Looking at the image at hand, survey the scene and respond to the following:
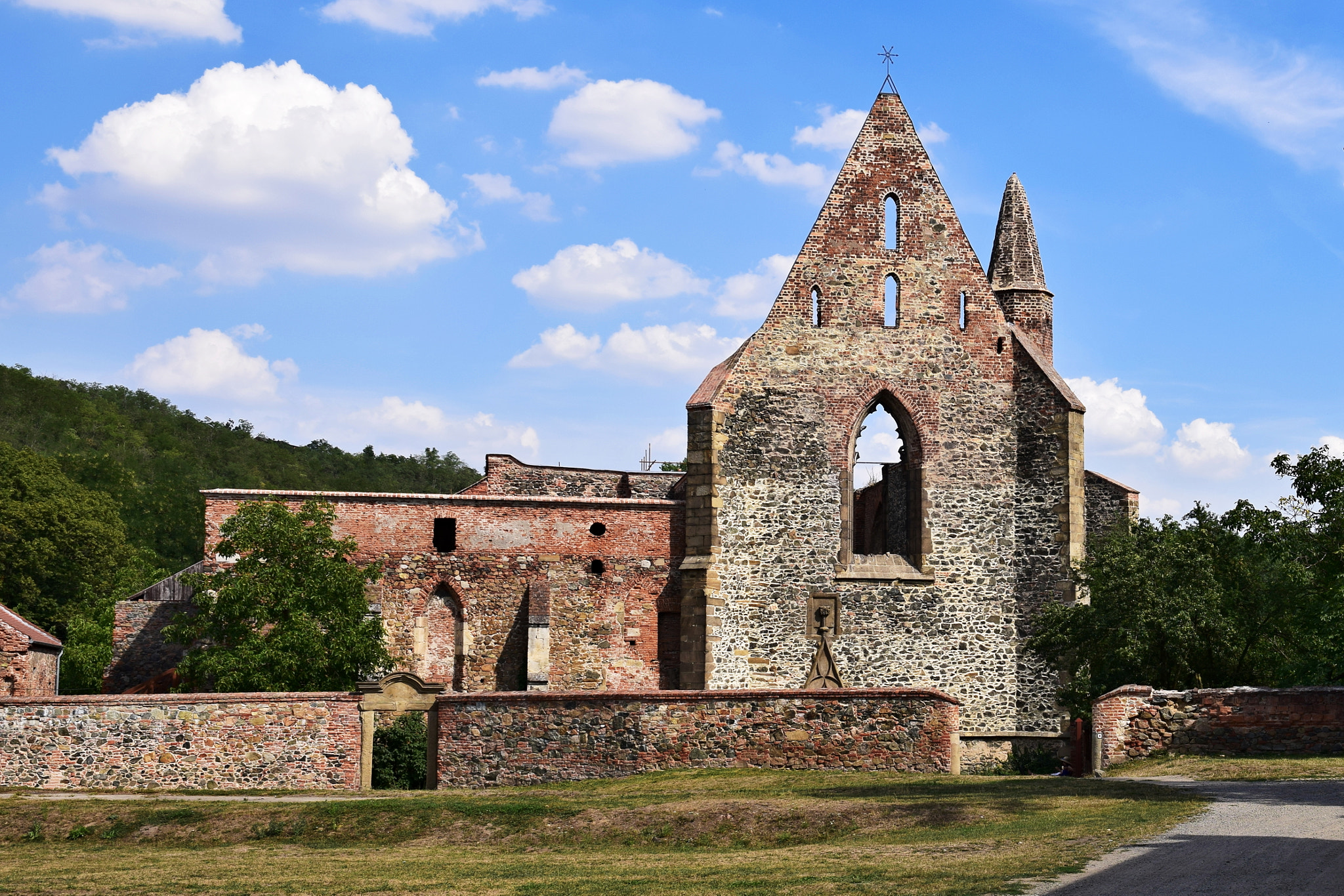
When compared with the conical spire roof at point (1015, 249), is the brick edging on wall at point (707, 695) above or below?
below

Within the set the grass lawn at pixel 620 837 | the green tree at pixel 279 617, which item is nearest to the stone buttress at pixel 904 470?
the green tree at pixel 279 617

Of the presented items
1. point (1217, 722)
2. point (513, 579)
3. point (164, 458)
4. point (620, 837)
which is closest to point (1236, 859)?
point (620, 837)

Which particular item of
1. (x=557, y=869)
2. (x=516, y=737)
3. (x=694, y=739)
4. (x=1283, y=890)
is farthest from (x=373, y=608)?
(x=1283, y=890)

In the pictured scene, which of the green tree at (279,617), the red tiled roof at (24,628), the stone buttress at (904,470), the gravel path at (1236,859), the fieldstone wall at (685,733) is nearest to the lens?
the gravel path at (1236,859)

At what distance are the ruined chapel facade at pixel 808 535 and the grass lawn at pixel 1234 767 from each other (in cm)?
881

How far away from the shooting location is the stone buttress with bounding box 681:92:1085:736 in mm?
30906

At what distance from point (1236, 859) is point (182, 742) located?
16974mm

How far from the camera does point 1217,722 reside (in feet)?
72.9

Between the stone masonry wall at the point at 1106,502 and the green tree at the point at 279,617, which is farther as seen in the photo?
the stone masonry wall at the point at 1106,502

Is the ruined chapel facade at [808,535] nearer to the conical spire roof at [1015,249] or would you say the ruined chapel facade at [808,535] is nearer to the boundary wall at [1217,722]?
the conical spire roof at [1015,249]

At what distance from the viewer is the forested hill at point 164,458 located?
76.2 meters

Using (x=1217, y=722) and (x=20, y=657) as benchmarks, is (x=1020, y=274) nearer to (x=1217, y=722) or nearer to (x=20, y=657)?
(x=1217, y=722)

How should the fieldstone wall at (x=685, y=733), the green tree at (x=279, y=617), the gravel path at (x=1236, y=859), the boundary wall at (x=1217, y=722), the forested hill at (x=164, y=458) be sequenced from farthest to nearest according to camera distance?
the forested hill at (x=164, y=458) < the green tree at (x=279, y=617) < the fieldstone wall at (x=685, y=733) < the boundary wall at (x=1217, y=722) < the gravel path at (x=1236, y=859)

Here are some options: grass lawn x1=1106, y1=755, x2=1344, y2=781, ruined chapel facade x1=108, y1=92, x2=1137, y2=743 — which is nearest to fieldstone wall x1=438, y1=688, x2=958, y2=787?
grass lawn x1=1106, y1=755, x2=1344, y2=781
